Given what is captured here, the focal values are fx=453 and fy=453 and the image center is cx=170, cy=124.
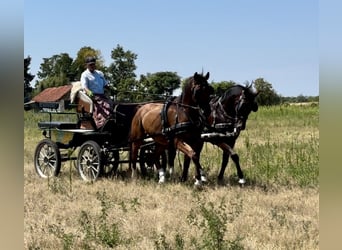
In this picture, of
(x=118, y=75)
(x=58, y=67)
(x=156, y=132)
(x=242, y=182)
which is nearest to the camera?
(x=242, y=182)

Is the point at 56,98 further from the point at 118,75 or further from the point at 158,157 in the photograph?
the point at 158,157

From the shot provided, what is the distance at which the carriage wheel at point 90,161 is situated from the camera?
26.3ft

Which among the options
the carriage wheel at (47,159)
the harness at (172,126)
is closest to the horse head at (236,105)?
the harness at (172,126)

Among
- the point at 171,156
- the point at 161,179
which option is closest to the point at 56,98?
the point at 171,156

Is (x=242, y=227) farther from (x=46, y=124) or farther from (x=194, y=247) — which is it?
(x=46, y=124)

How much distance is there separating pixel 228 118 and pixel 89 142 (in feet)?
8.38

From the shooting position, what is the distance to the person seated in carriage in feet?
27.3

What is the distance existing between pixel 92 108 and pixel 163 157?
1606 millimetres

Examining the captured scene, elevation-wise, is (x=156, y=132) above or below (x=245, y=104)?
below

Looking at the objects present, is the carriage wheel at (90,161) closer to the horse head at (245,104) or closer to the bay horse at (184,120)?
the bay horse at (184,120)

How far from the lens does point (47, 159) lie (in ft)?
29.5

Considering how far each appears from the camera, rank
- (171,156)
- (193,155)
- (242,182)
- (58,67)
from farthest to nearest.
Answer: (58,67), (171,156), (242,182), (193,155)

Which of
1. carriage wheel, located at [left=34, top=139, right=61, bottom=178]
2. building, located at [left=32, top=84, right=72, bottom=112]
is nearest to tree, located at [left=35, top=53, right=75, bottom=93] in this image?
building, located at [left=32, top=84, right=72, bottom=112]

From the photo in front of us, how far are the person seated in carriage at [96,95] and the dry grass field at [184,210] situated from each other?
119 centimetres
